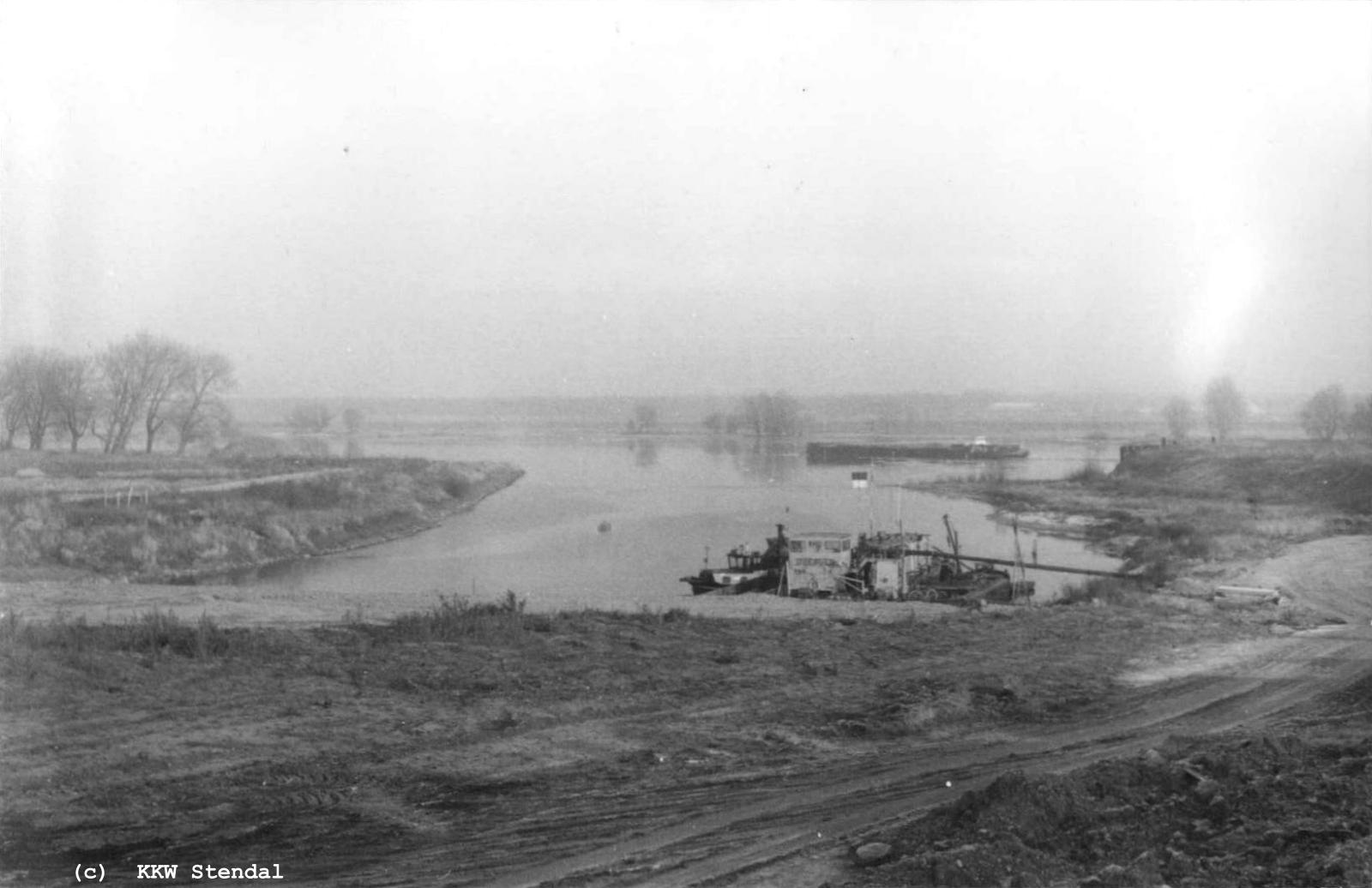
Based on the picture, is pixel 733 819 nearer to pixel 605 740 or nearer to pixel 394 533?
pixel 605 740

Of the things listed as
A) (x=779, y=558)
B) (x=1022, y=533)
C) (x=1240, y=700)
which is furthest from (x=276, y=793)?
(x=1022, y=533)

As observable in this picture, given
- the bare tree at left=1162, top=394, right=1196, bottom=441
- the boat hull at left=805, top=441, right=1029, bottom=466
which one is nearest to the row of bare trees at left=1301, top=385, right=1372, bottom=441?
the bare tree at left=1162, top=394, right=1196, bottom=441

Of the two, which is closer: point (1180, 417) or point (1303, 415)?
point (1303, 415)

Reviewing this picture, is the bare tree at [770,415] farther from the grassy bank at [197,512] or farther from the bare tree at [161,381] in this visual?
the bare tree at [161,381]

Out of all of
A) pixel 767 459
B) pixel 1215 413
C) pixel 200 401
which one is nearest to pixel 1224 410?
pixel 1215 413

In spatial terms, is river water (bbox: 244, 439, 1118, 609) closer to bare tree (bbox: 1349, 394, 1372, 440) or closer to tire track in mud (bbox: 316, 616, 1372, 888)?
tire track in mud (bbox: 316, 616, 1372, 888)

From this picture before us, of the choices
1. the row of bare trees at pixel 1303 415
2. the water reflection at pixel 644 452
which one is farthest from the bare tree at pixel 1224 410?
the water reflection at pixel 644 452
